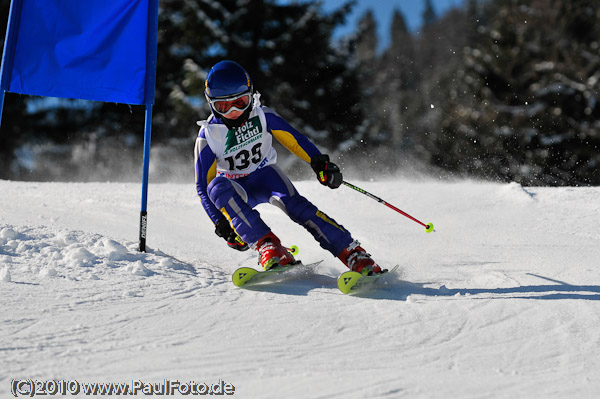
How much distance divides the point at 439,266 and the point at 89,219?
2.86m

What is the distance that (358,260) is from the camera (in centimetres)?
362

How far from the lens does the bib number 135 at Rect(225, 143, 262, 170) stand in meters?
3.95

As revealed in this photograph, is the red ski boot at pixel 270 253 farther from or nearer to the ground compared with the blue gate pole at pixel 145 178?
nearer to the ground

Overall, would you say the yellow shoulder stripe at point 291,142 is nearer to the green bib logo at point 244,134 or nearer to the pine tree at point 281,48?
the green bib logo at point 244,134

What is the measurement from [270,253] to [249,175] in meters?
0.70

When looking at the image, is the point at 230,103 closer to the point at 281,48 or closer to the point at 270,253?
the point at 270,253

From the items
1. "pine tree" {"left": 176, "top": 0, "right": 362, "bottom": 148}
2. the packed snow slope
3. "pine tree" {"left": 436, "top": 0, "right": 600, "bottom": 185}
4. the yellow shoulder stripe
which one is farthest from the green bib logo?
"pine tree" {"left": 436, "top": 0, "right": 600, "bottom": 185}

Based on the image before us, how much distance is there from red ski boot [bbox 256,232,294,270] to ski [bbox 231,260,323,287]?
0.13 ft

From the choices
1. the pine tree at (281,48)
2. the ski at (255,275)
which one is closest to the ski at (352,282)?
the ski at (255,275)

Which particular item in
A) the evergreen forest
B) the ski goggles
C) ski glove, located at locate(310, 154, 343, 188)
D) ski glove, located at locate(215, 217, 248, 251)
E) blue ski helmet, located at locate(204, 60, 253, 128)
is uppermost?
the evergreen forest

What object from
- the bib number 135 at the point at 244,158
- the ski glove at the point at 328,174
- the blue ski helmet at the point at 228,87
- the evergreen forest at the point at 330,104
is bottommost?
the ski glove at the point at 328,174

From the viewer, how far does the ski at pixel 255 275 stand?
324 centimetres

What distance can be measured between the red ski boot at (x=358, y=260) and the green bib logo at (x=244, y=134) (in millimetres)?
980

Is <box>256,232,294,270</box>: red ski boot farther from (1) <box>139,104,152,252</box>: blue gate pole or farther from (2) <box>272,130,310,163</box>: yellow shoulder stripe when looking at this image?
(1) <box>139,104,152,252</box>: blue gate pole
